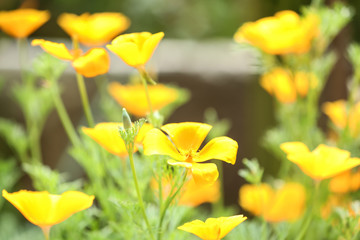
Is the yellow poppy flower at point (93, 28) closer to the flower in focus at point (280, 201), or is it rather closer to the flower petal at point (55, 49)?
the flower petal at point (55, 49)

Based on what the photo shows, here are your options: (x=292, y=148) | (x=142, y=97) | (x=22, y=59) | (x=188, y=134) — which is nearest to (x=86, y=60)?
(x=188, y=134)

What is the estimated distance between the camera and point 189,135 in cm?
48

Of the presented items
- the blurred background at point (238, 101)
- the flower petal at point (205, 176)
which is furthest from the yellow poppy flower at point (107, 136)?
the blurred background at point (238, 101)

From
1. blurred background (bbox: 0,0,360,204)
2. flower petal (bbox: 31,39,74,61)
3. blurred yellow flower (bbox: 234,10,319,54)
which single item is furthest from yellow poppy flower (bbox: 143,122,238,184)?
blurred background (bbox: 0,0,360,204)

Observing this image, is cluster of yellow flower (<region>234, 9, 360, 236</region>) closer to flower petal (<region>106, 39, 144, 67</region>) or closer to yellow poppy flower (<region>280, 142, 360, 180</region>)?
yellow poppy flower (<region>280, 142, 360, 180</region>)

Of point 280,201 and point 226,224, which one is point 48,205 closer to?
point 226,224

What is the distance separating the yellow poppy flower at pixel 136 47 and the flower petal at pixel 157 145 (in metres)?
0.09

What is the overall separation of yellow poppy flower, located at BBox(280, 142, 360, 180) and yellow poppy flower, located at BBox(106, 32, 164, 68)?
6.6 inches

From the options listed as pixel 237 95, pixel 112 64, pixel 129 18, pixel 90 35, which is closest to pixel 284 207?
pixel 90 35

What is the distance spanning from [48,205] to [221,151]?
0.16 meters

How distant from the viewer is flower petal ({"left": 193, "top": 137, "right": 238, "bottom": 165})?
1.42 ft

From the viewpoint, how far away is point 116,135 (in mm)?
509

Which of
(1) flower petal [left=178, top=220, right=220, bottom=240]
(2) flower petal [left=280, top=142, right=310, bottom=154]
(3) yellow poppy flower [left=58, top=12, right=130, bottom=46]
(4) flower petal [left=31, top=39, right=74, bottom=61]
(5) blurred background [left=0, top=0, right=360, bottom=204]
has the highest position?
(4) flower petal [left=31, top=39, right=74, bottom=61]

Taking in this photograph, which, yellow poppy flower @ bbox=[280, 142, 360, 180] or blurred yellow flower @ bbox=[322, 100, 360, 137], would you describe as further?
blurred yellow flower @ bbox=[322, 100, 360, 137]
